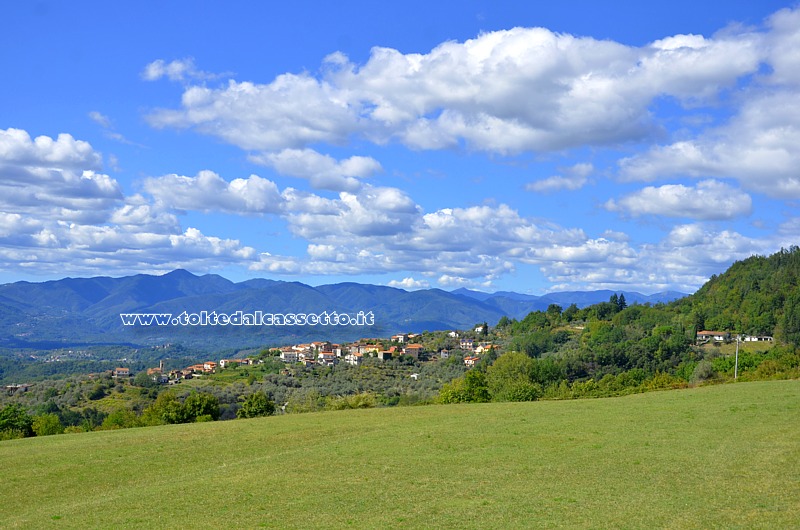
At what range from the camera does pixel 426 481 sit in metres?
27.0

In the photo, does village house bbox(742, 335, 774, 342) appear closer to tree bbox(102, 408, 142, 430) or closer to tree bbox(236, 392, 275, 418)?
tree bbox(236, 392, 275, 418)

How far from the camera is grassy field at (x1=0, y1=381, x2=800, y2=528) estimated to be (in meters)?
21.8

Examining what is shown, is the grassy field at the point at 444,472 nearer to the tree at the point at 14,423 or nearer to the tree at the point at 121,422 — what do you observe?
the tree at the point at 14,423

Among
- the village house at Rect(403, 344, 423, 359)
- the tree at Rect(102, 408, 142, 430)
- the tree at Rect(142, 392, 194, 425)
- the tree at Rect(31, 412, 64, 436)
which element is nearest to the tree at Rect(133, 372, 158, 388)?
the village house at Rect(403, 344, 423, 359)

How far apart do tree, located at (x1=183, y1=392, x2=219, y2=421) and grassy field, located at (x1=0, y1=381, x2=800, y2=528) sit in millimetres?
20292

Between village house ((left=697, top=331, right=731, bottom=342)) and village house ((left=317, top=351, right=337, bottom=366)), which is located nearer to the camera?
village house ((left=697, top=331, right=731, bottom=342))

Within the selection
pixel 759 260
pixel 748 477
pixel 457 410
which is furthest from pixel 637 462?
pixel 759 260

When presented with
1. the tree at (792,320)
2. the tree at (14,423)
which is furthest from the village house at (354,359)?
the tree at (14,423)

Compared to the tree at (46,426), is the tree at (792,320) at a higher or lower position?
higher

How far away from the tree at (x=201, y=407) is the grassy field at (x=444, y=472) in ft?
66.6

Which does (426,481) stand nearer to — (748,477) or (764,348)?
(748,477)

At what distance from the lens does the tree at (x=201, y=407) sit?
225 feet

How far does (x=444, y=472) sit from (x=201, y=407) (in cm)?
4562

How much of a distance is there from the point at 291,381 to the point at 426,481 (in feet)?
360
